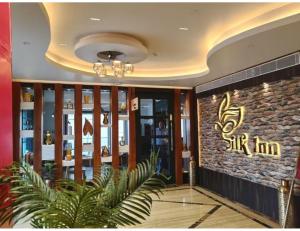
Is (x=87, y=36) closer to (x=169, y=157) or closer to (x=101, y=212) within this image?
(x=101, y=212)

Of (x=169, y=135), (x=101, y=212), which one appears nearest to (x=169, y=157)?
(x=169, y=135)

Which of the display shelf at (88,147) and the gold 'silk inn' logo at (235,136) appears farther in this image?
the display shelf at (88,147)

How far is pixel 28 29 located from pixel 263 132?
4.04 metres

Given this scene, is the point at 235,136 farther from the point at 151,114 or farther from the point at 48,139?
the point at 48,139

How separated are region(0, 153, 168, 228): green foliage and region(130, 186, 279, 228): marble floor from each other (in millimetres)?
2856

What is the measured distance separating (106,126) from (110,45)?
10.6 feet

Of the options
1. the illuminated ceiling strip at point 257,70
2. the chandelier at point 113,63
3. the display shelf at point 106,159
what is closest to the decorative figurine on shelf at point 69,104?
the display shelf at point 106,159

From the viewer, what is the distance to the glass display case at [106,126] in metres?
6.75

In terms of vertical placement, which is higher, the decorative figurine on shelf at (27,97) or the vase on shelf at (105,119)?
the decorative figurine on shelf at (27,97)

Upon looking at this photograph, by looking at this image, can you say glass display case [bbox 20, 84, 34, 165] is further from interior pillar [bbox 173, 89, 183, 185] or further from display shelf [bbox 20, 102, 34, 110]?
interior pillar [bbox 173, 89, 183, 185]

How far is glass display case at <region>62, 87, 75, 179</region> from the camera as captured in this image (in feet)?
21.3

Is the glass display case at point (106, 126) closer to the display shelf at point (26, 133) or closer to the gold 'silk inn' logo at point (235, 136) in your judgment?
the display shelf at point (26, 133)

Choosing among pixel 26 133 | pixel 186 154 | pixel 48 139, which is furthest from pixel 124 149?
pixel 26 133

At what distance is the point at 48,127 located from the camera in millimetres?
6418
